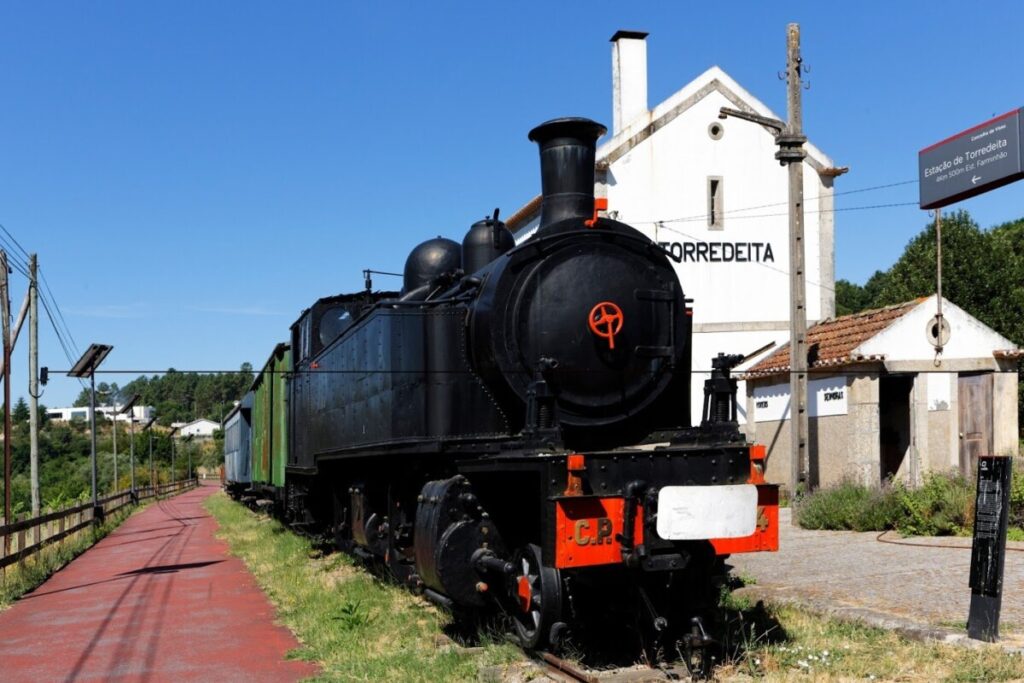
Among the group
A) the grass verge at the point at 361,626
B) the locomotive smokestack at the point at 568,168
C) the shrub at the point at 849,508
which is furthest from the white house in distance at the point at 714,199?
the locomotive smokestack at the point at 568,168

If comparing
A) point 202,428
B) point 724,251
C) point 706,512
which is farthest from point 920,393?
point 202,428

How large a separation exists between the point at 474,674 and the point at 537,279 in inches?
107

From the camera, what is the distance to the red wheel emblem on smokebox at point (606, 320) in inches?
289

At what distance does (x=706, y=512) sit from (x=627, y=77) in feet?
59.3

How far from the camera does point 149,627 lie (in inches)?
380

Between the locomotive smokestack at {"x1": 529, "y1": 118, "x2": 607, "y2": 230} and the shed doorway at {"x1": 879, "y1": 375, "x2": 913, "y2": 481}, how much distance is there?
11.5 m

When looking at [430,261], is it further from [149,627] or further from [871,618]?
[871,618]

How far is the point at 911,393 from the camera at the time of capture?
16.2m

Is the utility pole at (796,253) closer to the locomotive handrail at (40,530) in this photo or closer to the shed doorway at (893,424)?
the shed doorway at (893,424)

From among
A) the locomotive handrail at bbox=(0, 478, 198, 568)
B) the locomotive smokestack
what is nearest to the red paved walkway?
the locomotive handrail at bbox=(0, 478, 198, 568)

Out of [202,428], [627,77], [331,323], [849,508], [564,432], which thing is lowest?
[202,428]

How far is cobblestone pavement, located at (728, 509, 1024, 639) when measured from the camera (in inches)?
320

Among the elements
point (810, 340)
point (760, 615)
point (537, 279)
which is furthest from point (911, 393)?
point (537, 279)

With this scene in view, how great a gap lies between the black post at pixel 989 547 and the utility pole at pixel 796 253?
734 cm
